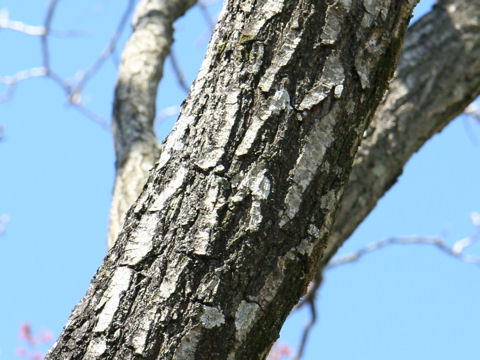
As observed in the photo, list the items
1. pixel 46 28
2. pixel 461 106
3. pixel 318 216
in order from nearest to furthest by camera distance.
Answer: pixel 318 216, pixel 461 106, pixel 46 28

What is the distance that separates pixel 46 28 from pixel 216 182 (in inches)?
95.6

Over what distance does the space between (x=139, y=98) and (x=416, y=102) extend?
97cm

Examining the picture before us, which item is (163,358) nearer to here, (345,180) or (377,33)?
(345,180)

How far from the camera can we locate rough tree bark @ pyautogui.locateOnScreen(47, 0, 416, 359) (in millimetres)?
1054

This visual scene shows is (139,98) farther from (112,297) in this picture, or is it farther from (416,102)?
(112,297)

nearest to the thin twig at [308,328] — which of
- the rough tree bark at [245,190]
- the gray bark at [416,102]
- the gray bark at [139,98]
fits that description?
the gray bark at [416,102]

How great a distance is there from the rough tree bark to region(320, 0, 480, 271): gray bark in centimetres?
110

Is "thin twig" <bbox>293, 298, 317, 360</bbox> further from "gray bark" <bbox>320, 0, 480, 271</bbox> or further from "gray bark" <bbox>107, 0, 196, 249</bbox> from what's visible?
"gray bark" <bbox>107, 0, 196, 249</bbox>

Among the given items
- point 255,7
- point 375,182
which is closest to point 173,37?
point 375,182

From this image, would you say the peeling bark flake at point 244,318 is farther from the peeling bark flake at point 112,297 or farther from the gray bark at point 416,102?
the gray bark at point 416,102

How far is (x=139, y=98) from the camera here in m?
2.26

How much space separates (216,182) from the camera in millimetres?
1101

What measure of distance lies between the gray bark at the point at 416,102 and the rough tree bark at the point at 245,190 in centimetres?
110

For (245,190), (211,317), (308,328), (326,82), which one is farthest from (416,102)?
(211,317)
